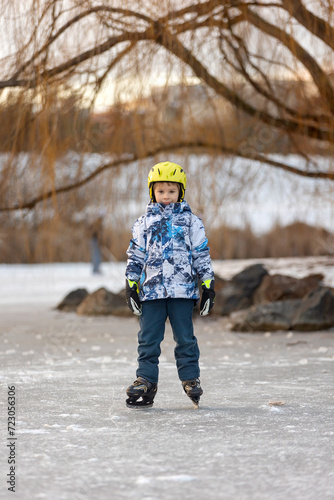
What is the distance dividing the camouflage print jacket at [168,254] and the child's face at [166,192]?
1.1 inches

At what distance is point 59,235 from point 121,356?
144 inches

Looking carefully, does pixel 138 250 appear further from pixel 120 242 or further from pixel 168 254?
pixel 120 242

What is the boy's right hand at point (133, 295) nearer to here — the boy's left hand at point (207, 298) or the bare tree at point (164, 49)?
the boy's left hand at point (207, 298)

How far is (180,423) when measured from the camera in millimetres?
3838

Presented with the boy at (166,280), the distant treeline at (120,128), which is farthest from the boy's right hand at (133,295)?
the distant treeline at (120,128)

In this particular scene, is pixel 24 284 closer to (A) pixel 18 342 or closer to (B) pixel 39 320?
(B) pixel 39 320

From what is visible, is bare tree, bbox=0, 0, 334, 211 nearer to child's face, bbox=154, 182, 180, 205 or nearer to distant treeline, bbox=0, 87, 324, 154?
distant treeline, bbox=0, 87, 324, 154

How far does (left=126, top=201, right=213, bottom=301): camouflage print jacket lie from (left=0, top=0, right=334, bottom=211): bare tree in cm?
319

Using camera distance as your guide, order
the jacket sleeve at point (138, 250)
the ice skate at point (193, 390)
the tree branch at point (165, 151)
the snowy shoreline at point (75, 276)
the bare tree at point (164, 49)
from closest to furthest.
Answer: the ice skate at point (193, 390), the jacket sleeve at point (138, 250), the bare tree at point (164, 49), the tree branch at point (165, 151), the snowy shoreline at point (75, 276)

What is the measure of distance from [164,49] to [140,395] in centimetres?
406

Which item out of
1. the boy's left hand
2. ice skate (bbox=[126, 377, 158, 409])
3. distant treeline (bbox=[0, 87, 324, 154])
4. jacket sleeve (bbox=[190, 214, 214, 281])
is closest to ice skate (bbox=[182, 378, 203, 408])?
Result: ice skate (bbox=[126, 377, 158, 409])

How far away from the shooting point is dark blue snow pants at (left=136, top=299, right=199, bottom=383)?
14.0 feet

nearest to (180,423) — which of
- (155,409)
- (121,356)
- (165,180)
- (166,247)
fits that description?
(155,409)

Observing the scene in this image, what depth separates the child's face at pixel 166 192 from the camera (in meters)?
4.36
